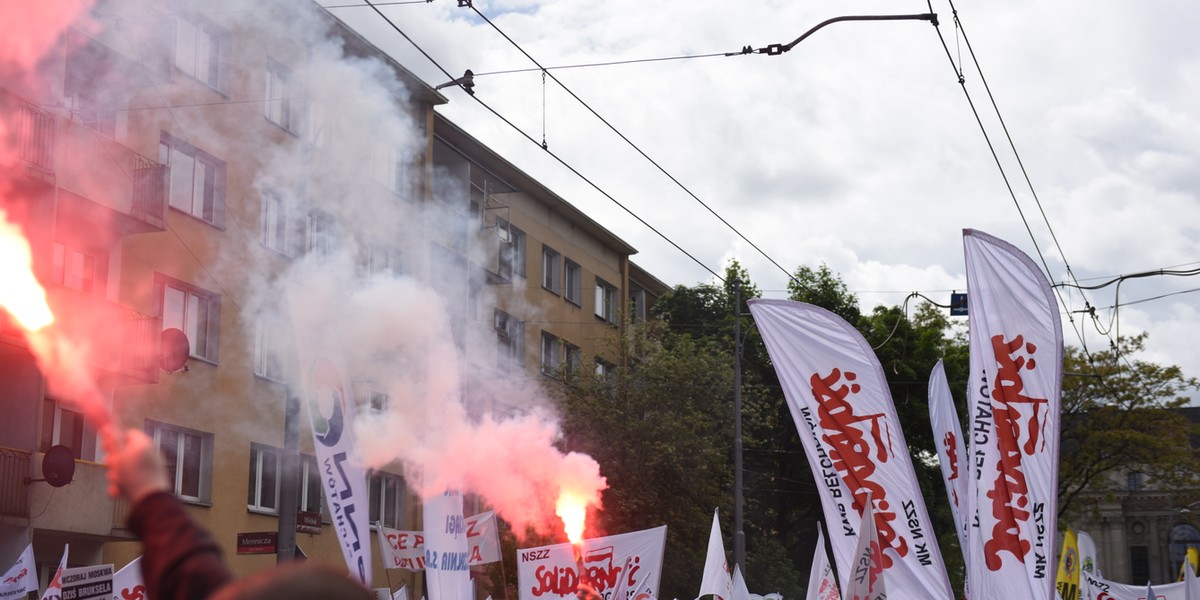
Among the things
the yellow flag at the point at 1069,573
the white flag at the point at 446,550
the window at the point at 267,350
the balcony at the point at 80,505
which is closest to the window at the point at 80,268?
the balcony at the point at 80,505

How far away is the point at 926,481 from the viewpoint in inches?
1857

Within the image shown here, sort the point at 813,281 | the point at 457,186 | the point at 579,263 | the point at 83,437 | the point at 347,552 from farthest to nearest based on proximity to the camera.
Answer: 1. the point at 813,281
2. the point at 579,263
3. the point at 457,186
4. the point at 83,437
5. the point at 347,552

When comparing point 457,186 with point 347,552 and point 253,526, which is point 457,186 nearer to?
point 253,526

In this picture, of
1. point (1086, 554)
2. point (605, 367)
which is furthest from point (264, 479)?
point (605, 367)

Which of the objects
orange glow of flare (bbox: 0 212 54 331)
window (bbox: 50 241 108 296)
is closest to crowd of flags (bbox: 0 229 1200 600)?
orange glow of flare (bbox: 0 212 54 331)

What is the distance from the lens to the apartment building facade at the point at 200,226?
2019 centimetres

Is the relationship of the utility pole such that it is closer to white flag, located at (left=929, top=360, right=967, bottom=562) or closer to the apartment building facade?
the apartment building facade

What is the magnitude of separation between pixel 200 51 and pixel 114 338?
15.6 feet

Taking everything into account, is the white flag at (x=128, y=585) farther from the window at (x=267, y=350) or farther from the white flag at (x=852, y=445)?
the window at (x=267, y=350)

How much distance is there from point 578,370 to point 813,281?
18.5 metres

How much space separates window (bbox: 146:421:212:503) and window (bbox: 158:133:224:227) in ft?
12.6

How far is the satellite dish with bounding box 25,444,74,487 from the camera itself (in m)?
20.4

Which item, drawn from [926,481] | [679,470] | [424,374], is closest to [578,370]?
[679,470]

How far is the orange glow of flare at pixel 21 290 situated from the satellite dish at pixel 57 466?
14876 mm
